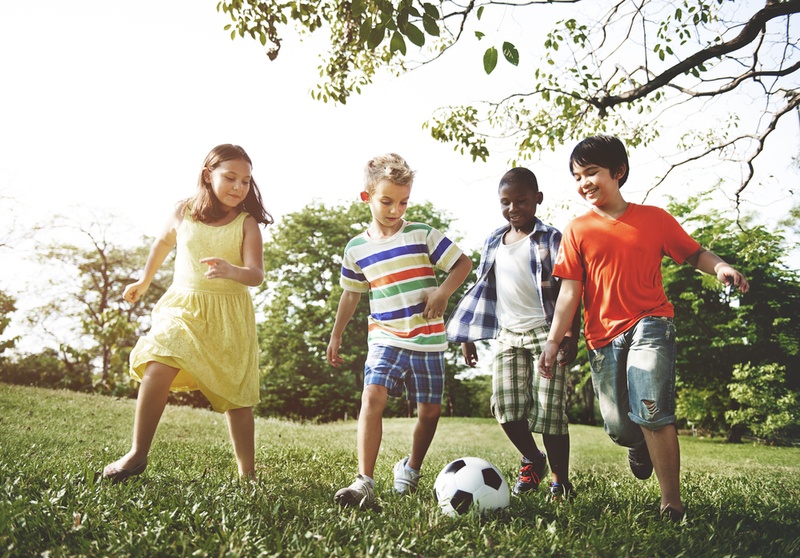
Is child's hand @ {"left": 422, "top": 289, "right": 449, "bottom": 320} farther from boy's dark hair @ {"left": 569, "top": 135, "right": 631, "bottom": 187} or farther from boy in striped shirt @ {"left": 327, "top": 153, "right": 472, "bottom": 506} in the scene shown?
boy's dark hair @ {"left": 569, "top": 135, "right": 631, "bottom": 187}

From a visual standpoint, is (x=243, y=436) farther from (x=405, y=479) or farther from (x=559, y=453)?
(x=559, y=453)

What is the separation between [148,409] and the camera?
10.5 feet

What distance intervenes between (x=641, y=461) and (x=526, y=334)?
939 mm

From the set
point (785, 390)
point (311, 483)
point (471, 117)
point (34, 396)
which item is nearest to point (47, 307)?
point (34, 396)

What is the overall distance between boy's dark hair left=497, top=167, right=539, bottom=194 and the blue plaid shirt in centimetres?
24

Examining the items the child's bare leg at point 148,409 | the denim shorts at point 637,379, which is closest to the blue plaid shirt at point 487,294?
the denim shorts at point 637,379

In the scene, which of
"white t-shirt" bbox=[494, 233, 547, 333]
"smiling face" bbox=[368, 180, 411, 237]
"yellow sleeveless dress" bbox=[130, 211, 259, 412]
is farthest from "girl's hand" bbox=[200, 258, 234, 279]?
"white t-shirt" bbox=[494, 233, 547, 333]

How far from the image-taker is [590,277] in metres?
3.24

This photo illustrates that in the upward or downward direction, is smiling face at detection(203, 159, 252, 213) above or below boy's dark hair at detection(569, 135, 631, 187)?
below

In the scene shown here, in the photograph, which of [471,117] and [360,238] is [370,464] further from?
[471,117]

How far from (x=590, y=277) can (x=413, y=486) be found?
1541 millimetres

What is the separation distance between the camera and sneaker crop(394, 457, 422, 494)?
11.1 ft

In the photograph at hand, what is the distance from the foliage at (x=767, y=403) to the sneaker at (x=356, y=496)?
21.1 ft

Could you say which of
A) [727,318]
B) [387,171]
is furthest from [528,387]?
[727,318]
